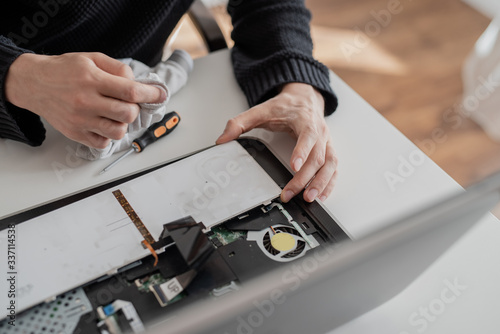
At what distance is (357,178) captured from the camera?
34.4 inches

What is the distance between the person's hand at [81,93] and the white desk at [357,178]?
0.28ft

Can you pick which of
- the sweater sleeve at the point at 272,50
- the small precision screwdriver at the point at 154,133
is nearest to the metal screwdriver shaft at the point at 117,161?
the small precision screwdriver at the point at 154,133

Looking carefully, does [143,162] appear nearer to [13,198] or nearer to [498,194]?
[13,198]

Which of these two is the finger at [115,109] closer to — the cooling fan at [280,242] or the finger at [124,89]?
the finger at [124,89]

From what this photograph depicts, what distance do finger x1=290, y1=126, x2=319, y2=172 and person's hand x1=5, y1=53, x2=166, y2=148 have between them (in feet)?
0.84

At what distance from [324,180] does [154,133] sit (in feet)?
1.08

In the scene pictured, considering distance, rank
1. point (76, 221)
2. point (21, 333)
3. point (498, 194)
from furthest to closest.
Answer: point (76, 221) → point (21, 333) → point (498, 194)

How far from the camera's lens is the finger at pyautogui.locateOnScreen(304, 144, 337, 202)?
79 cm

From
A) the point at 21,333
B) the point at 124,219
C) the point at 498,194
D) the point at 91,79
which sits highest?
the point at 498,194

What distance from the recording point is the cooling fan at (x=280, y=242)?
27.7 inches

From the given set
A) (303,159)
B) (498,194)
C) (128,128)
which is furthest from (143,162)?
(498,194)

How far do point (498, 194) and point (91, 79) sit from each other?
59 cm

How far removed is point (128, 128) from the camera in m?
0.84

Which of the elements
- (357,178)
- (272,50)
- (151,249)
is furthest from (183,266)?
(272,50)
